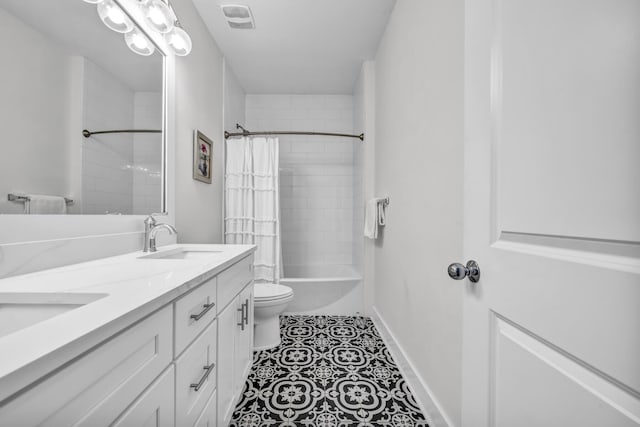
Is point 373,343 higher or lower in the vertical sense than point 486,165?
lower

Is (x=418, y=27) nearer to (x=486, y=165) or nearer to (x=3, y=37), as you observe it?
(x=486, y=165)

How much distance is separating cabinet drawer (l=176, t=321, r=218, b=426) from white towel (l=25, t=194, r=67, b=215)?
26.1 inches

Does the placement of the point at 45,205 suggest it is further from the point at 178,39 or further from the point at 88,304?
the point at 178,39

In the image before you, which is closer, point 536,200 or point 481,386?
point 536,200

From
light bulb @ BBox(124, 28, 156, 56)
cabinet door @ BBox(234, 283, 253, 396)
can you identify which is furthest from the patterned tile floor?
light bulb @ BBox(124, 28, 156, 56)

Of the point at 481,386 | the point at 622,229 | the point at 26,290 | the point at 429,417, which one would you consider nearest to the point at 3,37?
the point at 26,290

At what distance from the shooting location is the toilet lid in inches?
74.5

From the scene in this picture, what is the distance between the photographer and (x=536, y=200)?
0.49 metres

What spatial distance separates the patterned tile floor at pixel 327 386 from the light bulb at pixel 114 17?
6.20 ft

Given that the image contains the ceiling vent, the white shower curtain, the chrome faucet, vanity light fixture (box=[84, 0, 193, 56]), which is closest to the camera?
vanity light fixture (box=[84, 0, 193, 56])

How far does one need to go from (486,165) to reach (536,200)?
0.52 feet

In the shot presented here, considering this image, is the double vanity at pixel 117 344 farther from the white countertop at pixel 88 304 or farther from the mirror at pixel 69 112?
the mirror at pixel 69 112

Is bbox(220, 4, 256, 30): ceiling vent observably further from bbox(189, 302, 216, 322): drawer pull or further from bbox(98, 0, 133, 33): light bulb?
bbox(189, 302, 216, 322): drawer pull

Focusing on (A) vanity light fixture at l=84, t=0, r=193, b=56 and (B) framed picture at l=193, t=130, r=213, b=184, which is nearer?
(A) vanity light fixture at l=84, t=0, r=193, b=56
